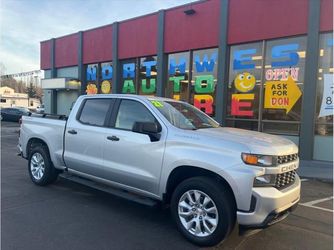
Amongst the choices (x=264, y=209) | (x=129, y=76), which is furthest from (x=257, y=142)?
(x=129, y=76)

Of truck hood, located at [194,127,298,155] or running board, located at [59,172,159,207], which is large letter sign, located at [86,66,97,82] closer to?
running board, located at [59,172,159,207]

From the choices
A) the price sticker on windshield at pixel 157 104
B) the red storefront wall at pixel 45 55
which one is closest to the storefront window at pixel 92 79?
the red storefront wall at pixel 45 55

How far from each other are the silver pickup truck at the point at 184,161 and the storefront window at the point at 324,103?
7.13 meters

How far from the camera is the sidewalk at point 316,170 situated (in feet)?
31.9

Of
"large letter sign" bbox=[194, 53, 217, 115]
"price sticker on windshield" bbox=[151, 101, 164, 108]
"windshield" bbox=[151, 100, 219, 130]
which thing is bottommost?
"windshield" bbox=[151, 100, 219, 130]

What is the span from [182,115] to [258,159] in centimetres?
167

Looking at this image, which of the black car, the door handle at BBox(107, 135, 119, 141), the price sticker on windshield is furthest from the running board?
the black car

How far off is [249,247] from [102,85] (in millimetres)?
16621

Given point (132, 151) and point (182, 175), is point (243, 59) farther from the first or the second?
point (182, 175)

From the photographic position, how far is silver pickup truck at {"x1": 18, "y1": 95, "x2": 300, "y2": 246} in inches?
164

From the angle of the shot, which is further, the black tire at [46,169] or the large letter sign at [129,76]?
the large letter sign at [129,76]

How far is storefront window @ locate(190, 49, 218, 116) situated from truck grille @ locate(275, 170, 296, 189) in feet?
32.9

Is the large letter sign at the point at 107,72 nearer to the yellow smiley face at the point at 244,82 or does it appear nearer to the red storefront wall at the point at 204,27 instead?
the red storefront wall at the point at 204,27

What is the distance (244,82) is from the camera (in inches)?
539
